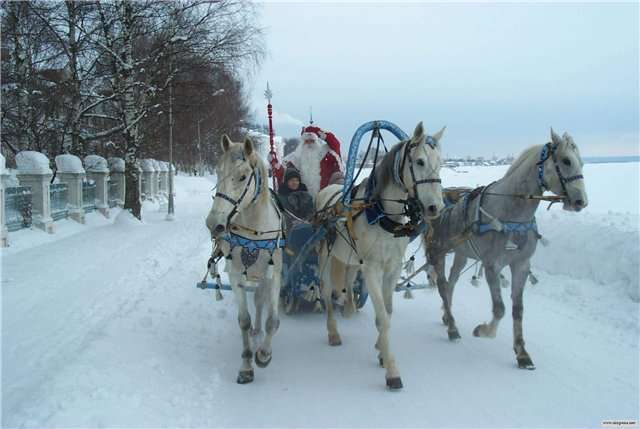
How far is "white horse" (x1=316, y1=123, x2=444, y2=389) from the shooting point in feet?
13.1

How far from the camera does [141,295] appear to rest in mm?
6965

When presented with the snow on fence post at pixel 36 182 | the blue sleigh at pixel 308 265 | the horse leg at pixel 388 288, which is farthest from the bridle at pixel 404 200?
Result: the snow on fence post at pixel 36 182

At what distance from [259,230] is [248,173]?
58 centimetres

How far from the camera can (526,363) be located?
472 cm

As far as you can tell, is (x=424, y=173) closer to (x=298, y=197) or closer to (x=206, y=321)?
(x=298, y=197)

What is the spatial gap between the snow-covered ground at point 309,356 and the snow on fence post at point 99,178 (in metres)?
7.48

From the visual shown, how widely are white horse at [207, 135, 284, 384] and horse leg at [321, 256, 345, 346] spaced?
1052 mm

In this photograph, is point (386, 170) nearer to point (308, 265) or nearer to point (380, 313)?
point (380, 313)

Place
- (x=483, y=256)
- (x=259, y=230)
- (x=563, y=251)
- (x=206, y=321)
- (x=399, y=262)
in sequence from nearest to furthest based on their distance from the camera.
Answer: (x=259, y=230) < (x=399, y=262) < (x=483, y=256) < (x=206, y=321) < (x=563, y=251)

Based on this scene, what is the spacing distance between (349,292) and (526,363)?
6.71 feet

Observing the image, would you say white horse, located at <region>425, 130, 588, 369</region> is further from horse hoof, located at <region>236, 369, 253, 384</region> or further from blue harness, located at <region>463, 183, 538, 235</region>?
horse hoof, located at <region>236, 369, 253, 384</region>

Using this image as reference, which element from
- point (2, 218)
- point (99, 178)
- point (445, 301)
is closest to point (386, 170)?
point (445, 301)

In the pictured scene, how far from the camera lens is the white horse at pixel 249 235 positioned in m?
4.02

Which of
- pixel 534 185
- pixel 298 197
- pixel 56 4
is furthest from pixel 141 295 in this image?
pixel 56 4
